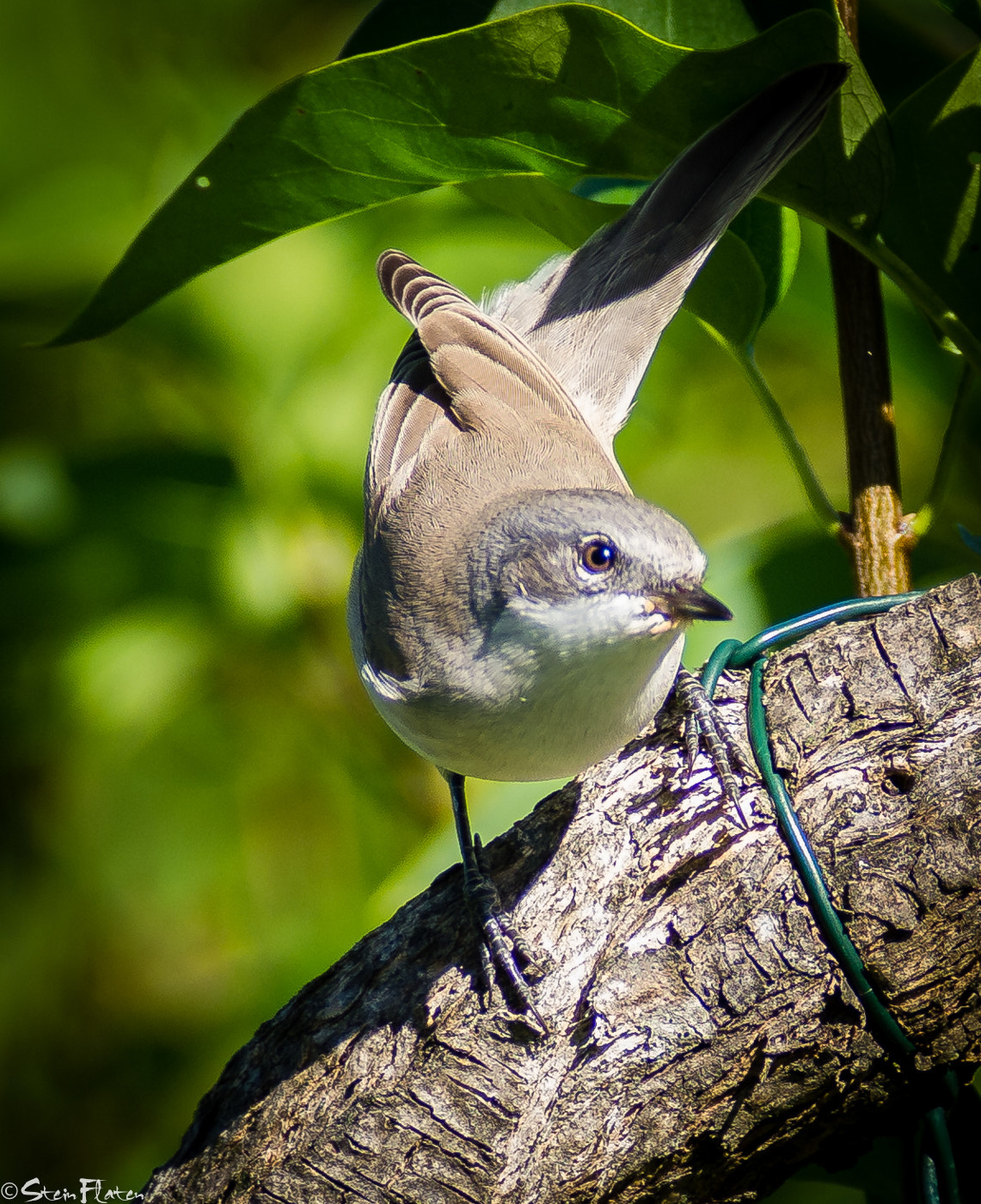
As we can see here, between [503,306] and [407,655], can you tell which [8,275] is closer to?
[503,306]

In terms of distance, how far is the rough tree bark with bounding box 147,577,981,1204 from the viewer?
1.52m

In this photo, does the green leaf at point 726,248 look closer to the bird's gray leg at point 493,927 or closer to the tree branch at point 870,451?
the tree branch at point 870,451

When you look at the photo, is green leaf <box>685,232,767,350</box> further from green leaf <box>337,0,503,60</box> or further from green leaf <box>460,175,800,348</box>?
green leaf <box>337,0,503,60</box>

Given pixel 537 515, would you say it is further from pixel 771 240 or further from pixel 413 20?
pixel 413 20

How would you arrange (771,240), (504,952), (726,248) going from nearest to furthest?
(504,952), (726,248), (771,240)

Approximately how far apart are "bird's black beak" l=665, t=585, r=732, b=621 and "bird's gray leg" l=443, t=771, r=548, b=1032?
568mm

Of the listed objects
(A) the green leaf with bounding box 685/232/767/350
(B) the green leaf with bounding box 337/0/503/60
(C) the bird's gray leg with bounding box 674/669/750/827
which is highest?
(B) the green leaf with bounding box 337/0/503/60

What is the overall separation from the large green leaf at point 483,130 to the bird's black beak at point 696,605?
702mm

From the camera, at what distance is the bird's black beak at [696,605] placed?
Answer: 1707mm

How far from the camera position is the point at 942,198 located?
1.87 metres

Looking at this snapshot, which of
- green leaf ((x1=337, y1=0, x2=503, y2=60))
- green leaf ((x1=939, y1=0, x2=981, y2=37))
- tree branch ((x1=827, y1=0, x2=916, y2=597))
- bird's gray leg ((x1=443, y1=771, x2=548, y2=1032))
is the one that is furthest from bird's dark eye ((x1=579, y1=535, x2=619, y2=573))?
green leaf ((x1=939, y1=0, x2=981, y2=37))

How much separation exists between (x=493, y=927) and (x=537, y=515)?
720mm

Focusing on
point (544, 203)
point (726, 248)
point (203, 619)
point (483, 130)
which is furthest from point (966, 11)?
point (203, 619)

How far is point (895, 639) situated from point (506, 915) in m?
0.76
